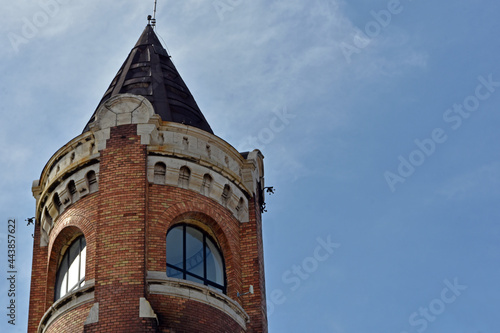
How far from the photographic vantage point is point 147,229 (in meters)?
27.4

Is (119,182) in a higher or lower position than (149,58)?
lower

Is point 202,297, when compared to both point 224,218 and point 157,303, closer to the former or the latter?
point 157,303

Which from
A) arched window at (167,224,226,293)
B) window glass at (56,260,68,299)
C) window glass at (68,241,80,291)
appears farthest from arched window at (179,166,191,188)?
window glass at (56,260,68,299)

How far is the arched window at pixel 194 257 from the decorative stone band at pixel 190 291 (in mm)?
1070

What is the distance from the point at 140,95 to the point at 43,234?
5156 mm

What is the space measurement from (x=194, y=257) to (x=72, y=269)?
351 centimetres

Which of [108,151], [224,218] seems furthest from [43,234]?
[224,218]

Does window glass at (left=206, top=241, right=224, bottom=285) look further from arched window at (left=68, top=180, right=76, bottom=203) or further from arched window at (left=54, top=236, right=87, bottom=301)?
arched window at (left=68, top=180, right=76, bottom=203)

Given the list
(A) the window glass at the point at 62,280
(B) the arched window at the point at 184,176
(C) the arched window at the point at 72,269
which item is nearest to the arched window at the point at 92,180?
(C) the arched window at the point at 72,269

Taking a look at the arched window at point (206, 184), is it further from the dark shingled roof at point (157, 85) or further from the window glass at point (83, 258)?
the window glass at point (83, 258)

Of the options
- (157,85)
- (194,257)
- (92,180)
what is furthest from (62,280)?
(157,85)

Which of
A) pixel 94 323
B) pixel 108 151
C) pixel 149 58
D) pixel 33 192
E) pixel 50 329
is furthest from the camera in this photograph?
pixel 149 58

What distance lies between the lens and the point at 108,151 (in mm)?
28859

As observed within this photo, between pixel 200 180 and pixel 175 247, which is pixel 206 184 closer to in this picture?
pixel 200 180
